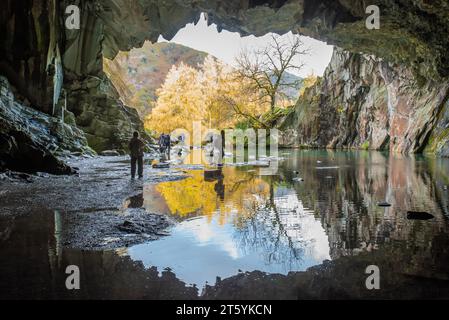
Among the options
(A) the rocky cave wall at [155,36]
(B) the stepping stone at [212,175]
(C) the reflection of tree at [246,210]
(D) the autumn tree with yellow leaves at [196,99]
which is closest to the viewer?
(C) the reflection of tree at [246,210]

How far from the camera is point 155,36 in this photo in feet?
84.1

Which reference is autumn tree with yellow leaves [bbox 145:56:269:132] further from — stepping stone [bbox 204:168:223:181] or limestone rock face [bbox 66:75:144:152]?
stepping stone [bbox 204:168:223:181]

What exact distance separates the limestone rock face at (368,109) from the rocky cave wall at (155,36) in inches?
7.7

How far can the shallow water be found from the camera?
2.82 meters

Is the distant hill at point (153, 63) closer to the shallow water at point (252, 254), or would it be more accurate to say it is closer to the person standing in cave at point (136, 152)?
the person standing in cave at point (136, 152)

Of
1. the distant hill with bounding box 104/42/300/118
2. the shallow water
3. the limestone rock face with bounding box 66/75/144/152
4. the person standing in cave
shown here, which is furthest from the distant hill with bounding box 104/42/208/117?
the shallow water

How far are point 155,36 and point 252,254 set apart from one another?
24.3 m

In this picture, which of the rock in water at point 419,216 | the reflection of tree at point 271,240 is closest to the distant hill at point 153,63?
the reflection of tree at point 271,240

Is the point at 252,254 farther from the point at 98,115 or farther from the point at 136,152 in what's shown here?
the point at 98,115

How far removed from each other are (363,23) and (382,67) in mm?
12854

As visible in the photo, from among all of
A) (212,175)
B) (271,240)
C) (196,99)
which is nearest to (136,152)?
(212,175)

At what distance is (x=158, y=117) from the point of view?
172 feet

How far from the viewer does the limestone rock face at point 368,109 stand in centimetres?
2606

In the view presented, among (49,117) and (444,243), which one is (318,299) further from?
(49,117)
